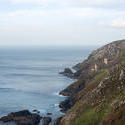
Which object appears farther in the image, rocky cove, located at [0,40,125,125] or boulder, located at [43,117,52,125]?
boulder, located at [43,117,52,125]

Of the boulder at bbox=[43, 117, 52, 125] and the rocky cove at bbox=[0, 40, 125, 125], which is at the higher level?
the rocky cove at bbox=[0, 40, 125, 125]

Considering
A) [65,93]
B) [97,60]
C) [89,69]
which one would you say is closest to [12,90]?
[65,93]

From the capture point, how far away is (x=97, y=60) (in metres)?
172

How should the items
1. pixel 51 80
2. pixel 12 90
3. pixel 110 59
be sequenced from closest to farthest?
pixel 12 90 → pixel 51 80 → pixel 110 59

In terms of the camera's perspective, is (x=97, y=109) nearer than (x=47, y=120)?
Yes

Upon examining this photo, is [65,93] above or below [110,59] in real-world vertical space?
below

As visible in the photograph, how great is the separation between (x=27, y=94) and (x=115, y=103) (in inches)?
2563

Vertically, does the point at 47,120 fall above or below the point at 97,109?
below

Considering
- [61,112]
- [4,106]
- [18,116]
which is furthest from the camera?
[4,106]

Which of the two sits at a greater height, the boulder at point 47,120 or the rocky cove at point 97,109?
the rocky cove at point 97,109

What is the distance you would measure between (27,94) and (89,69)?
178 feet

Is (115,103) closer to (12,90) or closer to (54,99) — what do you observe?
(54,99)

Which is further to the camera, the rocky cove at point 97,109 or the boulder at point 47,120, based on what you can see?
the boulder at point 47,120

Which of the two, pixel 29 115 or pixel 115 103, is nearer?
pixel 115 103
